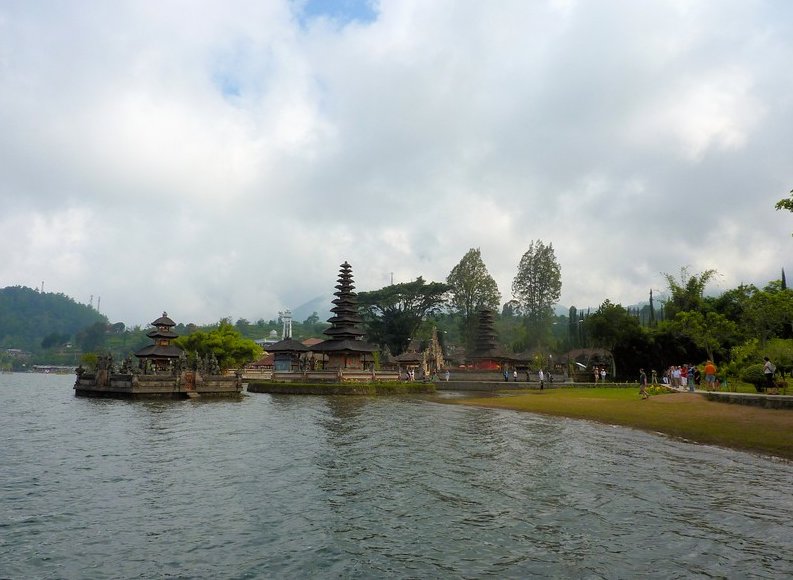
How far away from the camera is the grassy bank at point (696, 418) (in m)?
19.3

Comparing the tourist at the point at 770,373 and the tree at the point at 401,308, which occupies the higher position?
the tree at the point at 401,308

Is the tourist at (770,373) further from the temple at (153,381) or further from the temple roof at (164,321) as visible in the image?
the temple roof at (164,321)

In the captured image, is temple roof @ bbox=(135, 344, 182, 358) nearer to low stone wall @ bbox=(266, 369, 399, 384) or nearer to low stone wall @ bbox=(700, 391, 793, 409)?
low stone wall @ bbox=(266, 369, 399, 384)

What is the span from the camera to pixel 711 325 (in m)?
46.2

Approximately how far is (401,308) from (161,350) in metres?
42.4

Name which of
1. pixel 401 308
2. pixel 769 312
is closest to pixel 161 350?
pixel 401 308

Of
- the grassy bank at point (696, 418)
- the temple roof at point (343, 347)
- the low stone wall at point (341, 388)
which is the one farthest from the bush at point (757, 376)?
the temple roof at point (343, 347)

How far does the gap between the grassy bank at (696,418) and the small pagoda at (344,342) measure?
107ft

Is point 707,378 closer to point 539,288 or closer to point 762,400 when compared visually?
point 762,400

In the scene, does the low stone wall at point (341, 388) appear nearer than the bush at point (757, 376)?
→ No

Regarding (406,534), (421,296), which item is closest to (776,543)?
(406,534)

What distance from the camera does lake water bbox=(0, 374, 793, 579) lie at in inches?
356

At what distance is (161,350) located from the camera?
204 ft

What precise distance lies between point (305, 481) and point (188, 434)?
39.6ft
